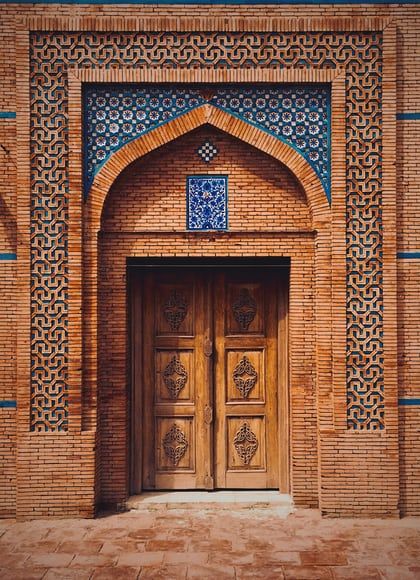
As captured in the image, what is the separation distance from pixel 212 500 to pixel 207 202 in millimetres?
2867

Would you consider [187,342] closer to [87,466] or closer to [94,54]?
[87,466]

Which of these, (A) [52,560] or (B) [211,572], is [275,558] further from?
(A) [52,560]

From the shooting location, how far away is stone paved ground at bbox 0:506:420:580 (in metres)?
4.66

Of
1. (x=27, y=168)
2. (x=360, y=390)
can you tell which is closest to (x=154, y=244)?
(x=27, y=168)

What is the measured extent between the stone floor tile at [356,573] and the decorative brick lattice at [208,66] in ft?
4.60

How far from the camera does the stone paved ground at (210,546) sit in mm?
4656

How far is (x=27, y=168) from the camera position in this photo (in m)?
5.81

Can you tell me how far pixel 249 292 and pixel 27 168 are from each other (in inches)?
96.0

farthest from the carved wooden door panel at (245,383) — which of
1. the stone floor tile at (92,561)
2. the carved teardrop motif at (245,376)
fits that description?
the stone floor tile at (92,561)

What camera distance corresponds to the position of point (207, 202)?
6.05 m

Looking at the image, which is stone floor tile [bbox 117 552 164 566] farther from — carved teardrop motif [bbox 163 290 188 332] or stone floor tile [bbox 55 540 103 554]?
carved teardrop motif [bbox 163 290 188 332]

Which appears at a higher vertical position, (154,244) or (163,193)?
(163,193)

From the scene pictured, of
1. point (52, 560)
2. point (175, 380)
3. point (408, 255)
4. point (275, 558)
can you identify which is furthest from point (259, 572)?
point (408, 255)

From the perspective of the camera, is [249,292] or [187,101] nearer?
[187,101]
